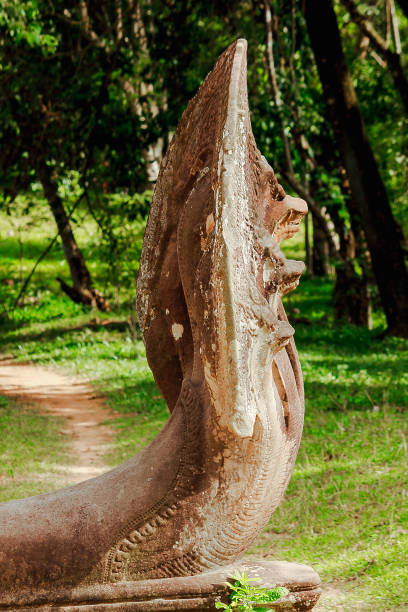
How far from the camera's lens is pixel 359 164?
25.8ft

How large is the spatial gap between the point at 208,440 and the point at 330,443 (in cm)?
276

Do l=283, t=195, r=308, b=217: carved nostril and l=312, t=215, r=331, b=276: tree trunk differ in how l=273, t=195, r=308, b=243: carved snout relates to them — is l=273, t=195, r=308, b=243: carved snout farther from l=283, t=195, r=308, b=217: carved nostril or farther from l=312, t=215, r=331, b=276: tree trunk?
l=312, t=215, r=331, b=276: tree trunk

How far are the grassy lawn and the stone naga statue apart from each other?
100 centimetres

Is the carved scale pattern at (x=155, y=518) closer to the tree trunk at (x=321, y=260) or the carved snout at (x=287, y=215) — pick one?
the carved snout at (x=287, y=215)

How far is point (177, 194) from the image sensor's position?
8.50 feet

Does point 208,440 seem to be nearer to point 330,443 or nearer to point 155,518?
point 155,518

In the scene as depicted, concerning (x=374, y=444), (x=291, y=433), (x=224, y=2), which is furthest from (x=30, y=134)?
(x=291, y=433)

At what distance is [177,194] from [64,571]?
4.37ft

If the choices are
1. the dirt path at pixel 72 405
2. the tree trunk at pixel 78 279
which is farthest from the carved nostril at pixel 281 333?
the tree trunk at pixel 78 279

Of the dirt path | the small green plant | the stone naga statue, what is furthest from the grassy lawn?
the stone naga statue

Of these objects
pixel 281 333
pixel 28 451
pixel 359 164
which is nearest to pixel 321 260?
pixel 359 164

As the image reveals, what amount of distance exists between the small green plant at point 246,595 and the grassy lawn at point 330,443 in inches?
31.2

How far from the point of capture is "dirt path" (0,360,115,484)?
5340mm

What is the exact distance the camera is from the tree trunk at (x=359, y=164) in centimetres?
781
